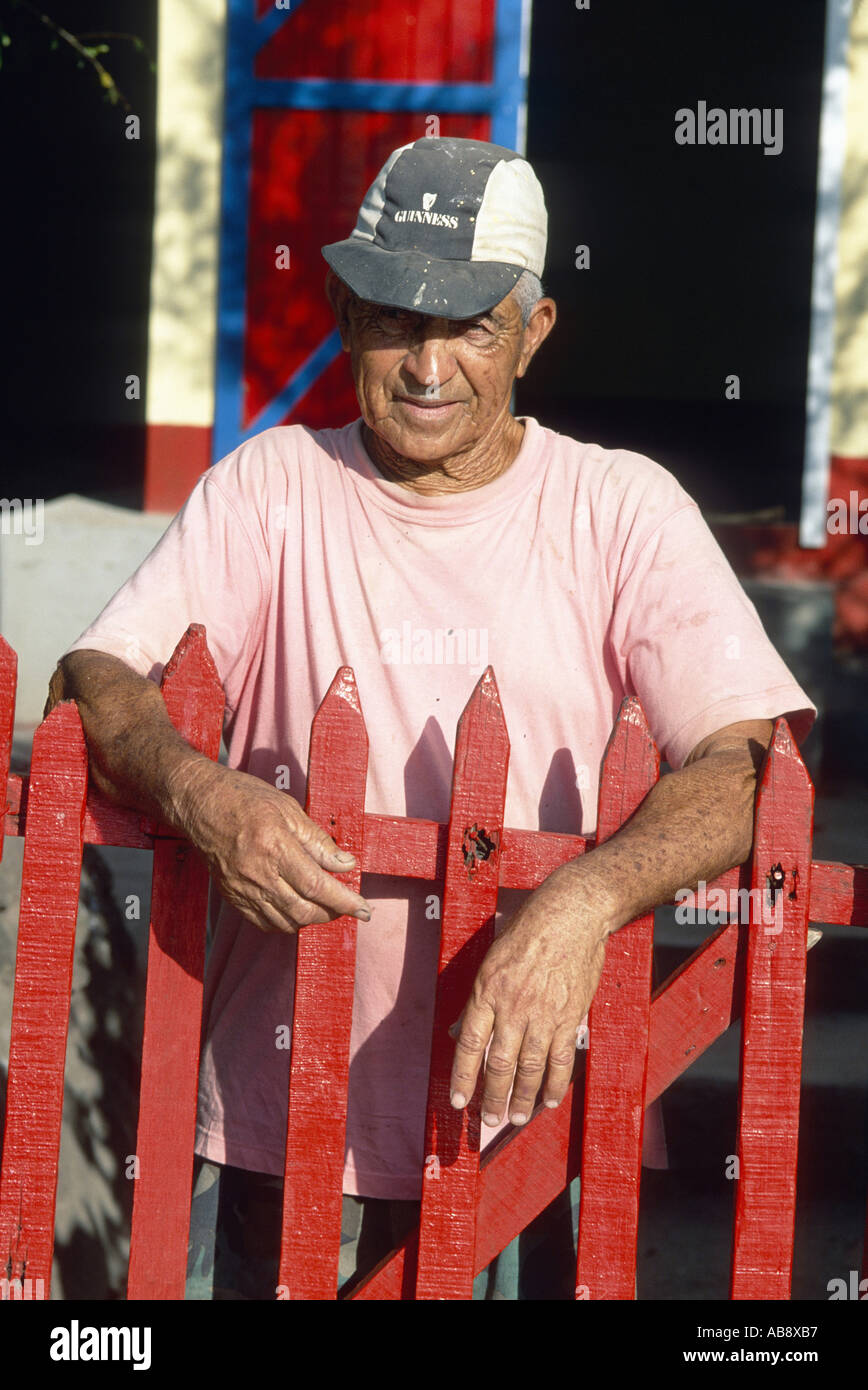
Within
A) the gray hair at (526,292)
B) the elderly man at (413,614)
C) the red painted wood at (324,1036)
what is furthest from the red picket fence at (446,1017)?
the gray hair at (526,292)

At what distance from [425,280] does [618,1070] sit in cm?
123

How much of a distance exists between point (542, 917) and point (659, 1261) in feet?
7.47

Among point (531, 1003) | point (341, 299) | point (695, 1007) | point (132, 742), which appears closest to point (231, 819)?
point (132, 742)

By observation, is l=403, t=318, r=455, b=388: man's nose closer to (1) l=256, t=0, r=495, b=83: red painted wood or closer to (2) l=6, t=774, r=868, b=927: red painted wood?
(2) l=6, t=774, r=868, b=927: red painted wood

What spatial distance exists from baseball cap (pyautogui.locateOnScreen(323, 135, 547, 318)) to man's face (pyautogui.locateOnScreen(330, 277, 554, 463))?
0.07 m

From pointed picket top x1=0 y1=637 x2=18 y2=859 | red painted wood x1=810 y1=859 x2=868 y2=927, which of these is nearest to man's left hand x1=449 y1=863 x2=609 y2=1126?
red painted wood x1=810 y1=859 x2=868 y2=927

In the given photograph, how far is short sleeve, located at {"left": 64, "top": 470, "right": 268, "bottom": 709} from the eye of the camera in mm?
2115

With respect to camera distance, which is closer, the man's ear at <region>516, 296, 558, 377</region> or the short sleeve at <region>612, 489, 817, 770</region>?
the short sleeve at <region>612, 489, 817, 770</region>

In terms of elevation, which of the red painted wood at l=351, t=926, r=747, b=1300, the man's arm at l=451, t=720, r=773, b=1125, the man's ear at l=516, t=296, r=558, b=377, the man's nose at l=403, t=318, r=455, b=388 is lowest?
the red painted wood at l=351, t=926, r=747, b=1300

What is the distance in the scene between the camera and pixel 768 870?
1.90 m

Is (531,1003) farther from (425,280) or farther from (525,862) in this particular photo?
(425,280)

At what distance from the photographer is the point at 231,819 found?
1.82 m

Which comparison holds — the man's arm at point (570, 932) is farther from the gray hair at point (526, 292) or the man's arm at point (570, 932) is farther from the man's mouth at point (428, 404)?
the gray hair at point (526, 292)

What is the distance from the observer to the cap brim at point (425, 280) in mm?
2109
